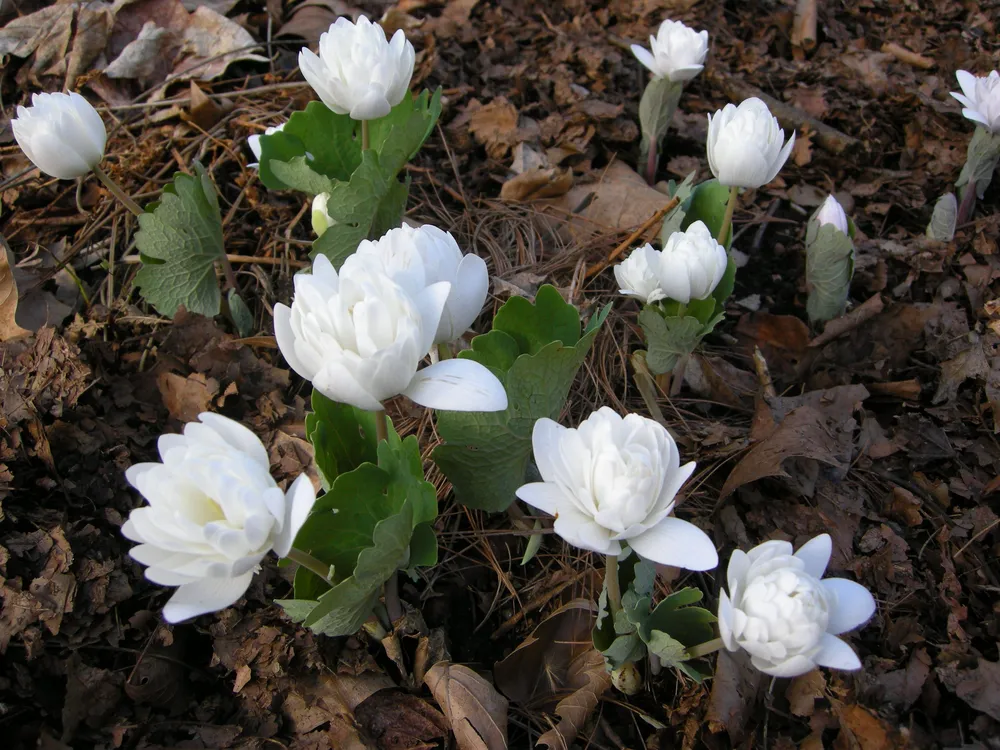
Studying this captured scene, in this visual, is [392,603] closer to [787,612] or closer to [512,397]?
[512,397]

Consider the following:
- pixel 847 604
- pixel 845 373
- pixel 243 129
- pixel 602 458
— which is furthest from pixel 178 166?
pixel 847 604

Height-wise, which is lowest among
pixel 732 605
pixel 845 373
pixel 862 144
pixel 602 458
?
pixel 845 373

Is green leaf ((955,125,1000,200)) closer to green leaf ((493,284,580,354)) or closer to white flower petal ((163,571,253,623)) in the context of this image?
green leaf ((493,284,580,354))

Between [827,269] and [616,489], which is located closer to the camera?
[616,489]

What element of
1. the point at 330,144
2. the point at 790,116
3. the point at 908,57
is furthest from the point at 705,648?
the point at 908,57

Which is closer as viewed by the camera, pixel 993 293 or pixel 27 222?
pixel 993 293

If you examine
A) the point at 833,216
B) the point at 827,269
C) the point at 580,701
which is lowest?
the point at 580,701

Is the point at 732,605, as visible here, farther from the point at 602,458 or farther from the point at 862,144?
the point at 862,144
